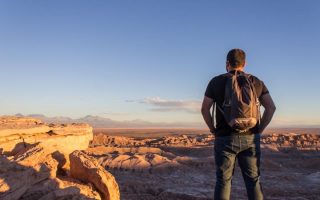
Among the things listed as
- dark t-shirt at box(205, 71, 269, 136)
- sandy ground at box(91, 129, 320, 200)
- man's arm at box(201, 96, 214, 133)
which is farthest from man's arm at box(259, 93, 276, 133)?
sandy ground at box(91, 129, 320, 200)

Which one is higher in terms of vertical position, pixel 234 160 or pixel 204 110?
pixel 204 110

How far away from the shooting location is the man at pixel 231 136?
4.33 m

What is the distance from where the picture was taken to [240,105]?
13.9 ft

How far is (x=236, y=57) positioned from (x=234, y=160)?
3.40 feet

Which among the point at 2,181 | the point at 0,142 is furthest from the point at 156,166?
the point at 2,181

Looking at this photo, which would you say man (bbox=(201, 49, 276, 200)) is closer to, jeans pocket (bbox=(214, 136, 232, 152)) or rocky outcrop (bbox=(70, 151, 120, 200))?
jeans pocket (bbox=(214, 136, 232, 152))

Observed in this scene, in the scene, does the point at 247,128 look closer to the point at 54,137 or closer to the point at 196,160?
the point at 54,137

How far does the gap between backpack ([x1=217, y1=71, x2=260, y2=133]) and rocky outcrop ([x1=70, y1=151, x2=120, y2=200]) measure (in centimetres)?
216

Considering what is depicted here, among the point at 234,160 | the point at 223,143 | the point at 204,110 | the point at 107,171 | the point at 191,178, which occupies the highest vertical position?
the point at 204,110

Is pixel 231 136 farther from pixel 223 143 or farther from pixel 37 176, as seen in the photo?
pixel 37 176

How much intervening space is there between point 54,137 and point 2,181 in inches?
192

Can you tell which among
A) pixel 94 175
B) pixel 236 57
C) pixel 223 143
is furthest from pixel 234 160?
pixel 94 175

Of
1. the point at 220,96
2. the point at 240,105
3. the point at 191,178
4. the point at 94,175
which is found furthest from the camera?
the point at 191,178

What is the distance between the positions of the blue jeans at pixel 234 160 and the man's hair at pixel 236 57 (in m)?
0.73
